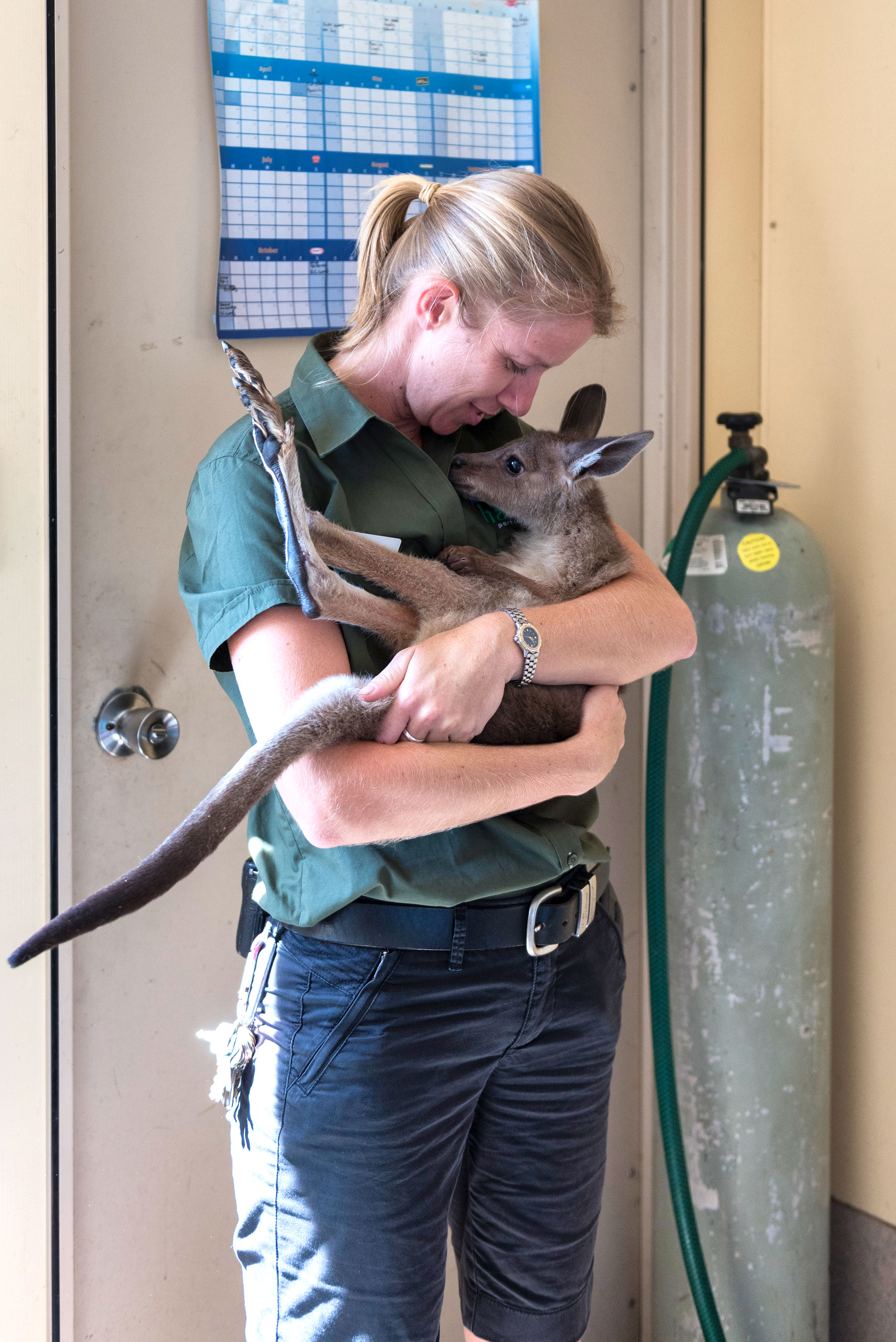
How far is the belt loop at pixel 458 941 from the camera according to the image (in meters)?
1.33

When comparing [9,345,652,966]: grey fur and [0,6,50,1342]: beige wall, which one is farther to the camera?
[0,6,50,1342]: beige wall

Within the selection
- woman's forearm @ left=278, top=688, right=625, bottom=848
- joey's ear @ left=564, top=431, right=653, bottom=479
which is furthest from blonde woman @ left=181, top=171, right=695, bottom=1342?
joey's ear @ left=564, top=431, right=653, bottom=479

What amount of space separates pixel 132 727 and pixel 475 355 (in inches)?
34.4

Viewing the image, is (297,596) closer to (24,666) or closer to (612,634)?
(612,634)

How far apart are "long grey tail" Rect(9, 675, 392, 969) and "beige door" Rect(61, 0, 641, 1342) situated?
0.69 metres

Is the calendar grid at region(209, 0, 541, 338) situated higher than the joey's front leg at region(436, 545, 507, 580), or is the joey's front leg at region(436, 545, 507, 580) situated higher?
the calendar grid at region(209, 0, 541, 338)

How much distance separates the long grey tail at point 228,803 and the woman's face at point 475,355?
494 millimetres

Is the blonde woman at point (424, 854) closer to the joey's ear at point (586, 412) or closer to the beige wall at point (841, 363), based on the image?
A: the joey's ear at point (586, 412)

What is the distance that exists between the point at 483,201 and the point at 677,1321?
2.32 metres

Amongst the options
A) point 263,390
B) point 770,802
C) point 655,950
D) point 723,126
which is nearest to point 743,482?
point 770,802

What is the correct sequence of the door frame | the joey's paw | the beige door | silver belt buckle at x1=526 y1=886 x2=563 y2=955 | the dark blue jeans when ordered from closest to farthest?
1. the dark blue jeans
2. silver belt buckle at x1=526 y1=886 x2=563 y2=955
3. the joey's paw
4. the beige door
5. the door frame

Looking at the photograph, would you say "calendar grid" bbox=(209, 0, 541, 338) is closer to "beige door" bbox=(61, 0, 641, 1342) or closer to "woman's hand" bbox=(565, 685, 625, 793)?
"beige door" bbox=(61, 0, 641, 1342)

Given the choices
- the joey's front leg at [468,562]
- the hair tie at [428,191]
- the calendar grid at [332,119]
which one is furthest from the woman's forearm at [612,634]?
the calendar grid at [332,119]

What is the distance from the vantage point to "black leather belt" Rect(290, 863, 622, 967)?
4.30ft
